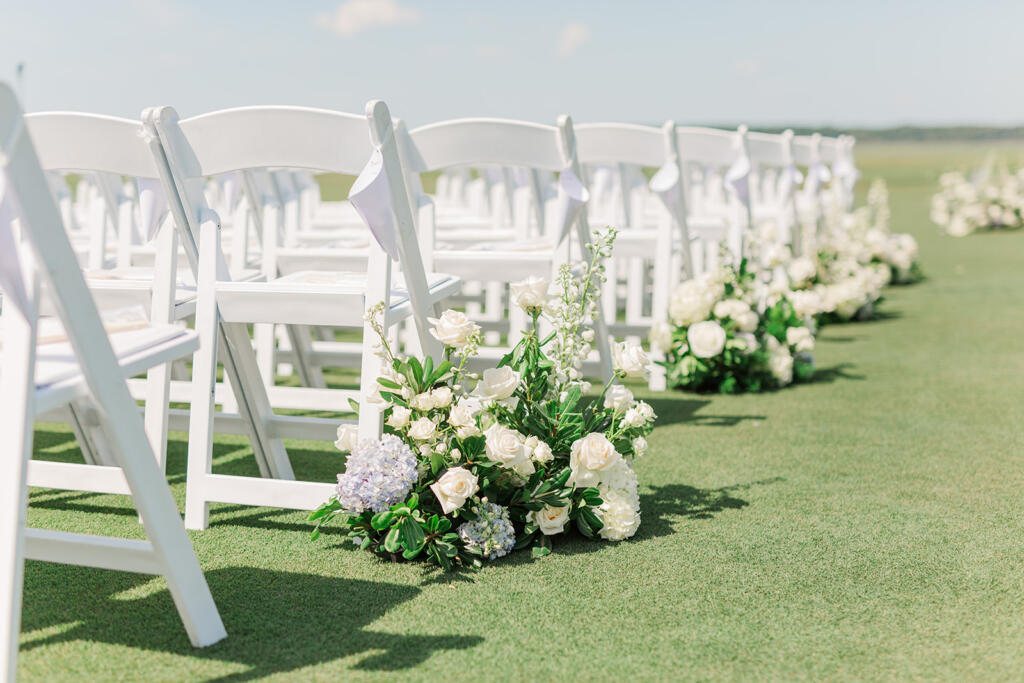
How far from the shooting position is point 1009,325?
249 inches

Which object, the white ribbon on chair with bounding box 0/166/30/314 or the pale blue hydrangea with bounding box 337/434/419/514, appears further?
the pale blue hydrangea with bounding box 337/434/419/514

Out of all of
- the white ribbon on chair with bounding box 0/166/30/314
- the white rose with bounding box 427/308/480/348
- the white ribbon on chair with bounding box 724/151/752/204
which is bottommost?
the white rose with bounding box 427/308/480/348

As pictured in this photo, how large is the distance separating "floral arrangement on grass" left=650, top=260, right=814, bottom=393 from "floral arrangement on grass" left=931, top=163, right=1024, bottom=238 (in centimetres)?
1097

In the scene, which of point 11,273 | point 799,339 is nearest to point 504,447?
point 11,273

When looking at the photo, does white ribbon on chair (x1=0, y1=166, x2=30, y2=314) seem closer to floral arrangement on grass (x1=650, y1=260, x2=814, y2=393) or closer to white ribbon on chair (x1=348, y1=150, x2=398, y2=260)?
white ribbon on chair (x1=348, y1=150, x2=398, y2=260)

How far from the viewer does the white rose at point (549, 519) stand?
255 cm

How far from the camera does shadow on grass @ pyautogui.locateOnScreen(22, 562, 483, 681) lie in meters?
1.96

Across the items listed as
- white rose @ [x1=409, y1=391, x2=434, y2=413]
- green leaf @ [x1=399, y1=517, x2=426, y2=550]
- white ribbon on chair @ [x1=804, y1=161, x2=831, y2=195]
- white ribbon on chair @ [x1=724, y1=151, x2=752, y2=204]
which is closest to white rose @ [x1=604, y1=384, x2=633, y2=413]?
white rose @ [x1=409, y1=391, x2=434, y2=413]

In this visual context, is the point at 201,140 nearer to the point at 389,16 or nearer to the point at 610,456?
the point at 610,456

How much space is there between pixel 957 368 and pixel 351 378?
3.01m

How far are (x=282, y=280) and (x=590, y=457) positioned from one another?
0.99 meters

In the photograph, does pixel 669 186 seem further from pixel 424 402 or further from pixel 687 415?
pixel 424 402

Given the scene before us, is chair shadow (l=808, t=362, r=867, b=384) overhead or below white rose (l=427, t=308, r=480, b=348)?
below

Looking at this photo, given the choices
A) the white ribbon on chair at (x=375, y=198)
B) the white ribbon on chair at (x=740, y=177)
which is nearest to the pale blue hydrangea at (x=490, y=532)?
the white ribbon on chair at (x=375, y=198)
